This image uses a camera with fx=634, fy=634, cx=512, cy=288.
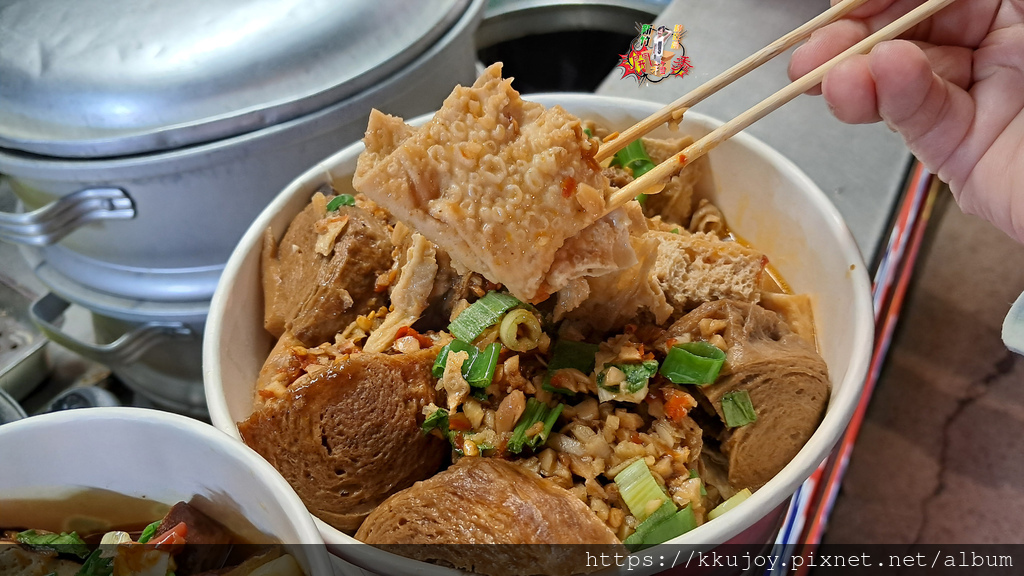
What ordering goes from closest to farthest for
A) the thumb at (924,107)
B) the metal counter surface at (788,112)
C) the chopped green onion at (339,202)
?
1. the thumb at (924,107)
2. the chopped green onion at (339,202)
3. the metal counter surface at (788,112)

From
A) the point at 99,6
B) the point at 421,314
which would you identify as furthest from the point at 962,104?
the point at 99,6

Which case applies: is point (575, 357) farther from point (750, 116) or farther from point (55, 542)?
point (55, 542)

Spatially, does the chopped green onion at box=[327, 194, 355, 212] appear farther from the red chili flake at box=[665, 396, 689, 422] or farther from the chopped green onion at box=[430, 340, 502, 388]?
the red chili flake at box=[665, 396, 689, 422]

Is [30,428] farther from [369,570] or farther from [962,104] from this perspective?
[962,104]

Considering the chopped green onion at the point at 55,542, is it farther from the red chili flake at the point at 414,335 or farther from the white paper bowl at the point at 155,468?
the red chili flake at the point at 414,335

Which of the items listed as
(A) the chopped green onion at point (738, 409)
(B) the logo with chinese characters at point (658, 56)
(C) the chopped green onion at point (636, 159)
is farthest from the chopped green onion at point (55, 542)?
(B) the logo with chinese characters at point (658, 56)

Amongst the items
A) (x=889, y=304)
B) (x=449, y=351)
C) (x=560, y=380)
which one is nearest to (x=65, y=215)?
(x=449, y=351)

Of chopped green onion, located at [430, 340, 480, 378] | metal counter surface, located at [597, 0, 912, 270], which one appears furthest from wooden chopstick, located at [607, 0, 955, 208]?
metal counter surface, located at [597, 0, 912, 270]
